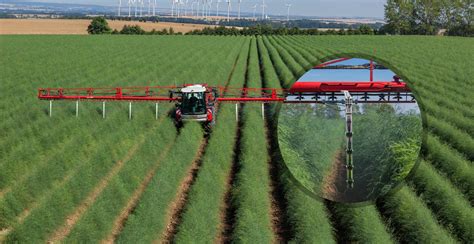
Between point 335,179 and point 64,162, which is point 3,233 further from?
point 335,179

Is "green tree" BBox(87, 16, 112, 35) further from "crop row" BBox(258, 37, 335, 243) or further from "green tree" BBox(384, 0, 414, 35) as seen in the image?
"crop row" BBox(258, 37, 335, 243)

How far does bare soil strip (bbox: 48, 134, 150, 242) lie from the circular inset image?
6.00 meters

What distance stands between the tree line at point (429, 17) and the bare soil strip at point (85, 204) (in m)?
87.7

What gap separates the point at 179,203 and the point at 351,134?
731 cm

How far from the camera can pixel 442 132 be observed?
1324cm

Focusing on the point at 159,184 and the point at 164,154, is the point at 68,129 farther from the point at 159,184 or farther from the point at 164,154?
the point at 159,184

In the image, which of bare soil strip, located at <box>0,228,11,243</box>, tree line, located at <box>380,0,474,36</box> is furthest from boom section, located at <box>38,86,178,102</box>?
tree line, located at <box>380,0,474,36</box>

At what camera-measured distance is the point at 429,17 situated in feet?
321

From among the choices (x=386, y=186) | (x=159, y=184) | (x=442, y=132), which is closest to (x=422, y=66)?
(x=442, y=132)

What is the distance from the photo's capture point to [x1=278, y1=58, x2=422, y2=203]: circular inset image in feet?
8.71

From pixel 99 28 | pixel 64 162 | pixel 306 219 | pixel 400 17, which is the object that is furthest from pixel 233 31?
pixel 306 219

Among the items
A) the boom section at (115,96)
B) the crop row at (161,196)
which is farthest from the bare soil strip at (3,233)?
the boom section at (115,96)

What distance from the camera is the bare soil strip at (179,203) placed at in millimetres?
8283

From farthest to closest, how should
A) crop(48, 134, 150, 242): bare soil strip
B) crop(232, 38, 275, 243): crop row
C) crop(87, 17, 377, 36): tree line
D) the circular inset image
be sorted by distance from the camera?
1. crop(87, 17, 377, 36): tree line
2. crop(48, 134, 150, 242): bare soil strip
3. crop(232, 38, 275, 243): crop row
4. the circular inset image
